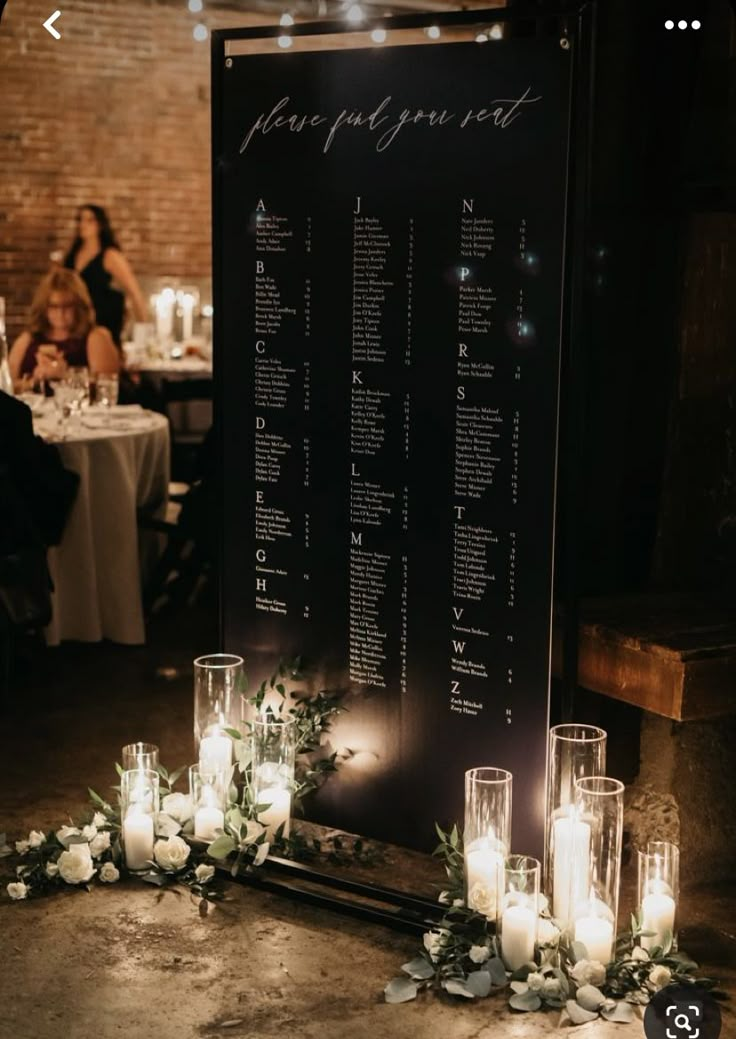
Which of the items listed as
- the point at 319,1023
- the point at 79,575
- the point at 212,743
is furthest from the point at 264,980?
the point at 79,575

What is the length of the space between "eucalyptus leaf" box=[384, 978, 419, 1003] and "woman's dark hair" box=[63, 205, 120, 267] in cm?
789

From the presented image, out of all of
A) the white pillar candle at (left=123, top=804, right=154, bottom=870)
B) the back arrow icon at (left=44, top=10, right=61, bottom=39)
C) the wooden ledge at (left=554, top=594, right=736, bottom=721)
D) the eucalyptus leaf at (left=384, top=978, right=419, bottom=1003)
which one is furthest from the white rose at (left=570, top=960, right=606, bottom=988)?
the back arrow icon at (left=44, top=10, right=61, bottom=39)

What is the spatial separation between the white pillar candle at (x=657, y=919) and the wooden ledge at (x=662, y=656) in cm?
47

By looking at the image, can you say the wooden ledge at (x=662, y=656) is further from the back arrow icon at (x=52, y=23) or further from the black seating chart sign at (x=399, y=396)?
the back arrow icon at (x=52, y=23)

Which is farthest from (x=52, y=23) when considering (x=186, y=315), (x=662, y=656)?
(x=662, y=656)

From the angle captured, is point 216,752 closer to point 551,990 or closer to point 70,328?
point 551,990

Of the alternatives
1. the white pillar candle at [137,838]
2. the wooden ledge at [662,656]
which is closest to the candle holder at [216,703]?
the white pillar candle at [137,838]

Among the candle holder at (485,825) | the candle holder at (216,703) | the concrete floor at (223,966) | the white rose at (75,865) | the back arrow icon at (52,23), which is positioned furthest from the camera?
the back arrow icon at (52,23)

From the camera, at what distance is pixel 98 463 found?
572cm

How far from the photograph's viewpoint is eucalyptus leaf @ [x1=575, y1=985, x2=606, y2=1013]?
303cm

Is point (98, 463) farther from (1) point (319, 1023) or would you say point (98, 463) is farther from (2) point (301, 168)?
(1) point (319, 1023)

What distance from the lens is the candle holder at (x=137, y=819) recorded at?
3.69 meters

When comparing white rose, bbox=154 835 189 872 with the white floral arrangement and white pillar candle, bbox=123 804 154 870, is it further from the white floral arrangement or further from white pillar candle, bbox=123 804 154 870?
the white floral arrangement

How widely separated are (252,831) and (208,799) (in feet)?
0.50
